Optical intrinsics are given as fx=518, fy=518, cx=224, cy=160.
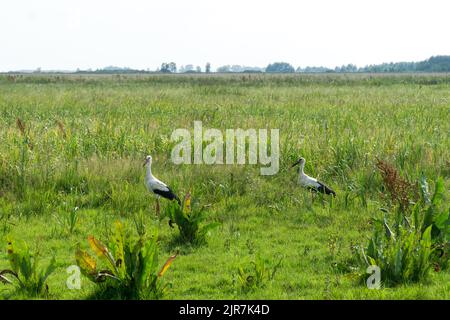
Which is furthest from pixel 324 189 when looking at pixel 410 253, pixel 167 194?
pixel 410 253

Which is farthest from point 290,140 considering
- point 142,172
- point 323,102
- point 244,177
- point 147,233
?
point 323,102

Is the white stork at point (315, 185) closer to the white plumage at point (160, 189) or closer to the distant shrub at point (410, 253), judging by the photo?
the white plumage at point (160, 189)

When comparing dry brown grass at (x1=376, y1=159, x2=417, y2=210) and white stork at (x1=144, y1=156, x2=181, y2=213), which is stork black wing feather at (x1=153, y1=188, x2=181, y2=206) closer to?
white stork at (x1=144, y1=156, x2=181, y2=213)

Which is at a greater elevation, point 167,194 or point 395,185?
point 395,185

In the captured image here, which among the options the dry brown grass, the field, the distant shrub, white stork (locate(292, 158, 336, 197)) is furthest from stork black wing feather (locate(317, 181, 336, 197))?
the distant shrub

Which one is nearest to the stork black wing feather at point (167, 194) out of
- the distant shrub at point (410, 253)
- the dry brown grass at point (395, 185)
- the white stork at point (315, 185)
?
the white stork at point (315, 185)

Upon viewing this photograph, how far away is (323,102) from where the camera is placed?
1013 inches

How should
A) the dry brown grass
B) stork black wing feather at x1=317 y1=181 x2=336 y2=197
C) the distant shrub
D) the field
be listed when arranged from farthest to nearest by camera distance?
1. stork black wing feather at x1=317 y1=181 x2=336 y2=197
2. the dry brown grass
3. the field
4. the distant shrub

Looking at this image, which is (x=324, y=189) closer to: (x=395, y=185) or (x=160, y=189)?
(x=395, y=185)

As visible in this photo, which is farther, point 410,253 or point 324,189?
point 324,189

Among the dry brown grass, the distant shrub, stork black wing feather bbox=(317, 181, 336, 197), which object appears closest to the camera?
the distant shrub

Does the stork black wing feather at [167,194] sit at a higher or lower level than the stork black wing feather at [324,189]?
higher

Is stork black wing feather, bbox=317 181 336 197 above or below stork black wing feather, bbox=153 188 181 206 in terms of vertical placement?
below
